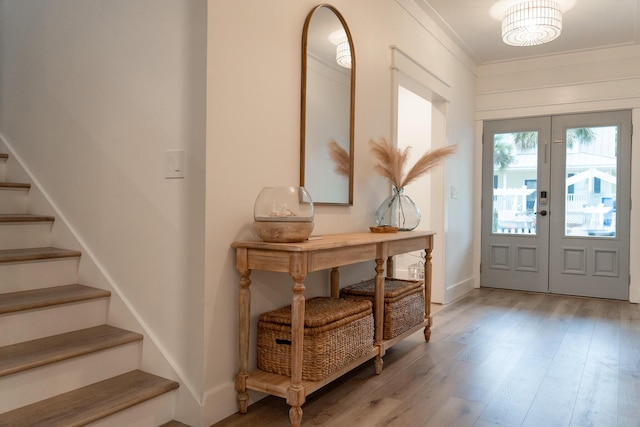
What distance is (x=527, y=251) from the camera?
5457 mm

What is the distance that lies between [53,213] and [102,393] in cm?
129

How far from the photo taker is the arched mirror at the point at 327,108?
103 inches

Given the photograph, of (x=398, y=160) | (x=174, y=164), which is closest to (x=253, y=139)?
(x=174, y=164)

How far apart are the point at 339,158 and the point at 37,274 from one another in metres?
1.75

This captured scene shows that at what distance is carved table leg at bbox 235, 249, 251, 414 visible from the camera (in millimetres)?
2111

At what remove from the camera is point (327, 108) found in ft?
9.09

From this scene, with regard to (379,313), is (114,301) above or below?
above

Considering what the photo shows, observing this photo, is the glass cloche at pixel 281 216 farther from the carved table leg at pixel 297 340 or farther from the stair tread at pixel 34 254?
the stair tread at pixel 34 254

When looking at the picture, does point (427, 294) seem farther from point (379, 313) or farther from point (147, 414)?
point (147, 414)

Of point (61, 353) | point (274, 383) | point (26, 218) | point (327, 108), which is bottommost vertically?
point (274, 383)

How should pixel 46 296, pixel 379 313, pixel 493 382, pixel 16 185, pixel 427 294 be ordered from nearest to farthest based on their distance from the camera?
pixel 46 296, pixel 493 382, pixel 379 313, pixel 16 185, pixel 427 294

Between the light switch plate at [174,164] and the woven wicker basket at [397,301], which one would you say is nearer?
the light switch plate at [174,164]

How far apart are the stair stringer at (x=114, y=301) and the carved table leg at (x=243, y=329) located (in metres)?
0.20

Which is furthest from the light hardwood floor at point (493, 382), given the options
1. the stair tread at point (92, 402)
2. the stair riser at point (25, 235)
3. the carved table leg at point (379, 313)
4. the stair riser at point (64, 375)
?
the stair riser at point (25, 235)
